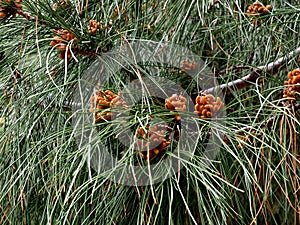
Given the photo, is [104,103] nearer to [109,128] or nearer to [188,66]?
[109,128]

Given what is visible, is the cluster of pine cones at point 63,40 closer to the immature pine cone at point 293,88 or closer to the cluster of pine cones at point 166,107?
the cluster of pine cones at point 166,107

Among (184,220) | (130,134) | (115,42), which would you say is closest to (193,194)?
(184,220)

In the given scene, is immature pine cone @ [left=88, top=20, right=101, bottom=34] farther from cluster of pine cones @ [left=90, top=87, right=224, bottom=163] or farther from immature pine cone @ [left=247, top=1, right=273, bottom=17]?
immature pine cone @ [left=247, top=1, right=273, bottom=17]

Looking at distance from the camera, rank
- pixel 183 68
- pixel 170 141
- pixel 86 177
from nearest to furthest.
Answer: pixel 170 141 < pixel 86 177 < pixel 183 68

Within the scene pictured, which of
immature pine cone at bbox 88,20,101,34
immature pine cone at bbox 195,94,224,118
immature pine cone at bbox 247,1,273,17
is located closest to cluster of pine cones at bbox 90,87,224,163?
immature pine cone at bbox 195,94,224,118

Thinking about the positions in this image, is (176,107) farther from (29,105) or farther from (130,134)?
(29,105)

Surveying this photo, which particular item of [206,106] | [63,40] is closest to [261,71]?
[206,106]

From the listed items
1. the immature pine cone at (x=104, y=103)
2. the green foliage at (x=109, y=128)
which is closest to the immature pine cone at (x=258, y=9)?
the green foliage at (x=109, y=128)
